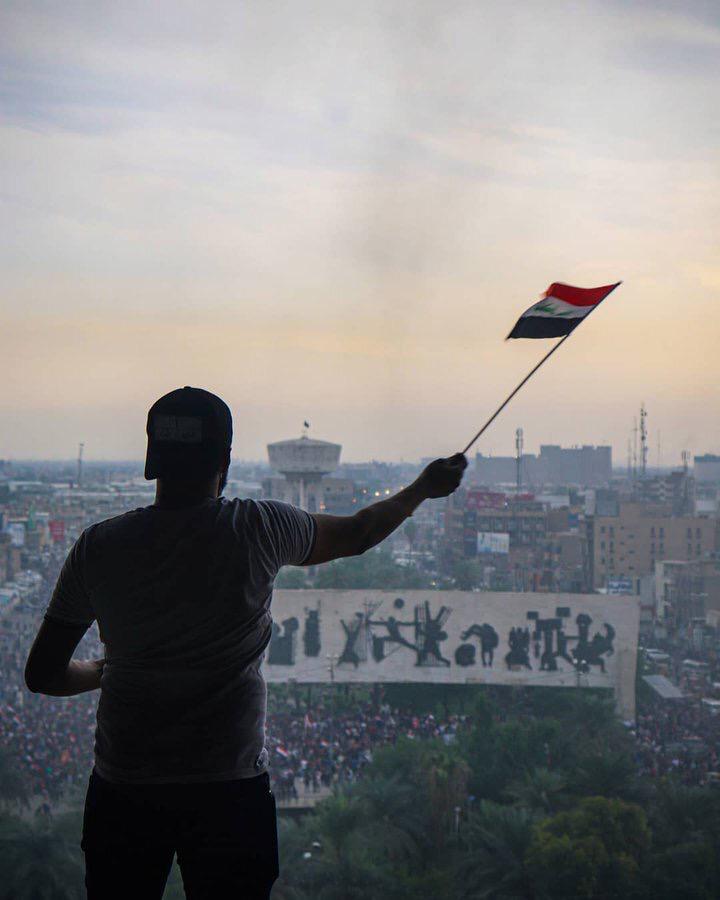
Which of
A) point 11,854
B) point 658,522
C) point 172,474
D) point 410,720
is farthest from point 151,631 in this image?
point 658,522

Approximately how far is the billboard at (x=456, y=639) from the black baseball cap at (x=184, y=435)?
9120 millimetres

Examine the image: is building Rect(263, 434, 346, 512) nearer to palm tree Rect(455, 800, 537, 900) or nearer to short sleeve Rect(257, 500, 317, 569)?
palm tree Rect(455, 800, 537, 900)

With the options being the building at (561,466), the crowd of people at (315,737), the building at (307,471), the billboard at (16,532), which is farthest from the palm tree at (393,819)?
the building at (561,466)

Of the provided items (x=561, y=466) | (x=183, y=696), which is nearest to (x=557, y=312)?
(x=183, y=696)

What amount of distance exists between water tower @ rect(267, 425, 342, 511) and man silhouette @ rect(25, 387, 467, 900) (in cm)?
2175

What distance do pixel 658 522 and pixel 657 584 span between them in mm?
1680

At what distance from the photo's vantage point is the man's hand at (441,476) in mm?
793

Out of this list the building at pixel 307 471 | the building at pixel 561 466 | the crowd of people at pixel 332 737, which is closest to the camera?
the crowd of people at pixel 332 737

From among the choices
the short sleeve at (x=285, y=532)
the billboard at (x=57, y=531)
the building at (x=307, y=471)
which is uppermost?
the building at (x=307, y=471)

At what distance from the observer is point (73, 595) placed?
2.32ft

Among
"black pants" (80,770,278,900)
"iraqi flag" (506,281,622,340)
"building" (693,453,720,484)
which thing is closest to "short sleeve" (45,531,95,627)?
"black pants" (80,770,278,900)

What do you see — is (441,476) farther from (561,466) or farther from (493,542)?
(561,466)

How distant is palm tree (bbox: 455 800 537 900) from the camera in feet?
16.9

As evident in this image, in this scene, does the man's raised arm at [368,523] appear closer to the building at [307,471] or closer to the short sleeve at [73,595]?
the short sleeve at [73,595]
